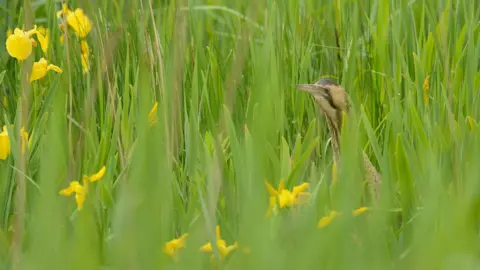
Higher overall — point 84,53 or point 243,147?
point 84,53

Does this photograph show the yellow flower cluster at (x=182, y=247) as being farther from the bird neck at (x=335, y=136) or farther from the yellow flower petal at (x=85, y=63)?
the yellow flower petal at (x=85, y=63)

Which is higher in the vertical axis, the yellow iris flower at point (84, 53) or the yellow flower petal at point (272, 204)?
the yellow iris flower at point (84, 53)

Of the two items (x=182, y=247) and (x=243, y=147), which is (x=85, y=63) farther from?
(x=182, y=247)

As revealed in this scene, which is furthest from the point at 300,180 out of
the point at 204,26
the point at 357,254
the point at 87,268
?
the point at 204,26

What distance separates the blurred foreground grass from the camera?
1.15 m

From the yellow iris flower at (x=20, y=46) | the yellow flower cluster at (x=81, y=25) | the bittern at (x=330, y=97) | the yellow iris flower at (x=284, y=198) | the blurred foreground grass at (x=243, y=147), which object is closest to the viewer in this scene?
the blurred foreground grass at (x=243, y=147)

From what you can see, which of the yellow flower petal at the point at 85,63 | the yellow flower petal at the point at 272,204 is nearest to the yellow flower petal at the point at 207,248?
the yellow flower petal at the point at 272,204

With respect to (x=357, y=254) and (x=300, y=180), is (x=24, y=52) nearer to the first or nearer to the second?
(x=300, y=180)

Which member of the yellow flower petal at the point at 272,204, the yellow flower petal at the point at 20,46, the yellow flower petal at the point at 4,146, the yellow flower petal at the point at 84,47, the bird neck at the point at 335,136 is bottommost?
the bird neck at the point at 335,136

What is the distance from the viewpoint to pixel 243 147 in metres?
2.04

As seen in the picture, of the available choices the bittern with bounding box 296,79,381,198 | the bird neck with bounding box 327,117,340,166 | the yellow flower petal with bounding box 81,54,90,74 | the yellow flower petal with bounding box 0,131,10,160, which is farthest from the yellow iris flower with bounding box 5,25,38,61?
the bird neck with bounding box 327,117,340,166

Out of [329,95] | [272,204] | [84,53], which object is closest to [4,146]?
[272,204]

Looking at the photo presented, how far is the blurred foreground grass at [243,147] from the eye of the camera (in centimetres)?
115

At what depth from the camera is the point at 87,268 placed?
1.04 meters
